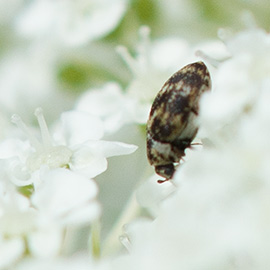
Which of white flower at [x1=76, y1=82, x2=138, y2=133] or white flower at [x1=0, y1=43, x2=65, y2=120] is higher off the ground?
white flower at [x1=0, y1=43, x2=65, y2=120]

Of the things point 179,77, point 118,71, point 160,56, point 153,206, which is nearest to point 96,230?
point 153,206

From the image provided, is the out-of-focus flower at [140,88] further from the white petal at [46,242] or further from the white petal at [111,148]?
the white petal at [46,242]

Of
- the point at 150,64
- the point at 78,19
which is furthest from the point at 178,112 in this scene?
the point at 78,19

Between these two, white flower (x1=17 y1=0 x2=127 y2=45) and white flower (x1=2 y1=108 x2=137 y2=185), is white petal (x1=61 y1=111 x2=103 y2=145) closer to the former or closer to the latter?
white flower (x1=2 y1=108 x2=137 y2=185)

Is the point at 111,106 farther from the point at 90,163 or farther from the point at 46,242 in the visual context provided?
the point at 46,242

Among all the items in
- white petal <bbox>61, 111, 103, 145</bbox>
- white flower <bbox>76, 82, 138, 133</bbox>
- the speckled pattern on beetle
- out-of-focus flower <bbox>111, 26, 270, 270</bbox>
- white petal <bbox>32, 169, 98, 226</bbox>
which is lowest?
out-of-focus flower <bbox>111, 26, 270, 270</bbox>

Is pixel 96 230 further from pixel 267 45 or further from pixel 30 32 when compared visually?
pixel 30 32

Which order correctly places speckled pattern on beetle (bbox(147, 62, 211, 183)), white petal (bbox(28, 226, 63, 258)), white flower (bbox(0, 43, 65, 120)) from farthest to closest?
white flower (bbox(0, 43, 65, 120)) < speckled pattern on beetle (bbox(147, 62, 211, 183)) < white petal (bbox(28, 226, 63, 258))

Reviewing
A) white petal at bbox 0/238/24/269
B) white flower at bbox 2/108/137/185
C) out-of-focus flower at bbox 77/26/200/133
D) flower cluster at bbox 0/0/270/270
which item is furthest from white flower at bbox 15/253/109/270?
out-of-focus flower at bbox 77/26/200/133
